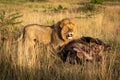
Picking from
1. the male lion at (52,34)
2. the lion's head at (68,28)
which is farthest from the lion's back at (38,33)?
the lion's head at (68,28)

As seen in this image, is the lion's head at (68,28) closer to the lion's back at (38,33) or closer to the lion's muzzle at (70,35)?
the lion's muzzle at (70,35)

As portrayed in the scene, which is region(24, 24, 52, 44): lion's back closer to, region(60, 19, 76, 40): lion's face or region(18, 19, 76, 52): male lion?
region(18, 19, 76, 52): male lion

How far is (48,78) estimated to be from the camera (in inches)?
232

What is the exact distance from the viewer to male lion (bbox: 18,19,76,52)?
7801mm

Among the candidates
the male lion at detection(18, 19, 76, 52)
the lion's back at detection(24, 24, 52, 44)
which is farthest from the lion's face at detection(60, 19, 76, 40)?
the lion's back at detection(24, 24, 52, 44)

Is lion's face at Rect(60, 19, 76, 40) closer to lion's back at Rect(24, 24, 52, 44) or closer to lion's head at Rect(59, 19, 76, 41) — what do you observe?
lion's head at Rect(59, 19, 76, 41)

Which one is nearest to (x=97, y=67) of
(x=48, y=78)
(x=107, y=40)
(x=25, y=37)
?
(x=48, y=78)

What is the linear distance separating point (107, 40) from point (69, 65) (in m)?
2.96

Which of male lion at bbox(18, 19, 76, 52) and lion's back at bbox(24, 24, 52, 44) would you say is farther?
lion's back at bbox(24, 24, 52, 44)

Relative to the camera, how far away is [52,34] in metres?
8.22

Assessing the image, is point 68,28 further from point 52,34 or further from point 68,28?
point 52,34

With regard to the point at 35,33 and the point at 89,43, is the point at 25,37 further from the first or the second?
the point at 89,43

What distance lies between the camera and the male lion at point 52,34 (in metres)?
7.80

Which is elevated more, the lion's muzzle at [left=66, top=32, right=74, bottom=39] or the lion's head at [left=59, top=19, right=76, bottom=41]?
the lion's head at [left=59, top=19, right=76, bottom=41]
